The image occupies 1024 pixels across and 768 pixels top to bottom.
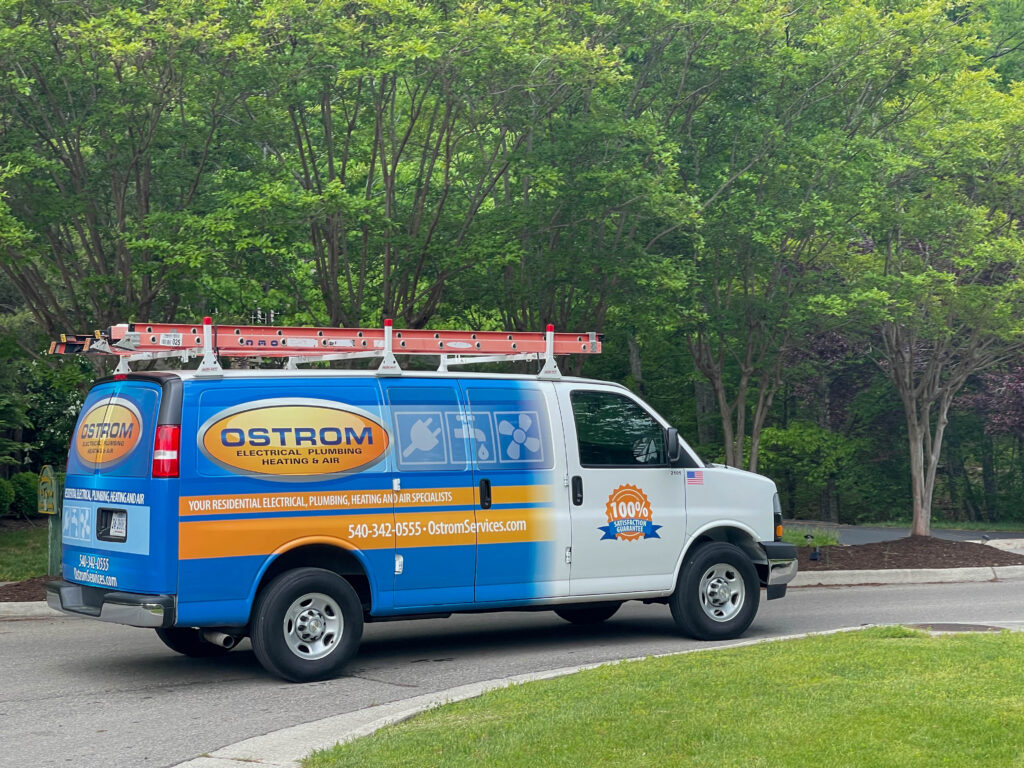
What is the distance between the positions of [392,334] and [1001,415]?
22.9 meters

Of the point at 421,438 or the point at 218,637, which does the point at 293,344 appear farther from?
the point at 218,637

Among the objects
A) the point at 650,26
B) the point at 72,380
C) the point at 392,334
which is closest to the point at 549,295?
the point at 650,26

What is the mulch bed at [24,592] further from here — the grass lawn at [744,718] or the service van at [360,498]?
the grass lawn at [744,718]

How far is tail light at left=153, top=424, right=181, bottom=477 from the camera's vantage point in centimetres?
882

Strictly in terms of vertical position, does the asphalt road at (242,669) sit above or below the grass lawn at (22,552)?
below

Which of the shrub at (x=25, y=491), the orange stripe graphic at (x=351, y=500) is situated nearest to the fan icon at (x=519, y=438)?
the orange stripe graphic at (x=351, y=500)

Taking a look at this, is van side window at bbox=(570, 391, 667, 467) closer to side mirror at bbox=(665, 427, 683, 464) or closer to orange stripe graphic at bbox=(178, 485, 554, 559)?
side mirror at bbox=(665, 427, 683, 464)

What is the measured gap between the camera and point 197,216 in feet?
48.7

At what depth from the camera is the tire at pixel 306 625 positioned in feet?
30.0

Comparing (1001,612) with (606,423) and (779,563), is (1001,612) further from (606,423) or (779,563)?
(606,423)

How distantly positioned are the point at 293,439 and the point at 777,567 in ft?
16.4

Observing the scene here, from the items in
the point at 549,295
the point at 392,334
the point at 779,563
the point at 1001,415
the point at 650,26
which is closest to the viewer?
the point at 392,334

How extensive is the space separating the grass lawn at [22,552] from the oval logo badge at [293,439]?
7.49 meters

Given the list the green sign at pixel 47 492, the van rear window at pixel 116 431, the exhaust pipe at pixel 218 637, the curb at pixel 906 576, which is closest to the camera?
the van rear window at pixel 116 431
